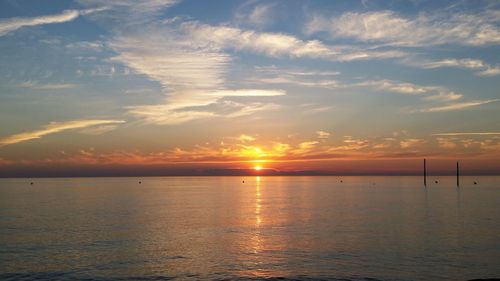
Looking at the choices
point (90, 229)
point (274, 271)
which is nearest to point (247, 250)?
point (274, 271)

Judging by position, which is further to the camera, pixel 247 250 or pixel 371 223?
pixel 371 223

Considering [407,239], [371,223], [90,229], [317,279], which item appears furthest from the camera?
[371,223]

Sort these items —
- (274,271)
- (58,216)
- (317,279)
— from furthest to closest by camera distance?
(58,216) → (274,271) → (317,279)

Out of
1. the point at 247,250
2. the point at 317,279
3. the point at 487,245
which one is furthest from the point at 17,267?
the point at 487,245

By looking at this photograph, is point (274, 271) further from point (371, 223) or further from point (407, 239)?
point (371, 223)

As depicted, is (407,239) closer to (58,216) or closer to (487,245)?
(487,245)

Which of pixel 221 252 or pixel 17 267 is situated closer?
pixel 17 267

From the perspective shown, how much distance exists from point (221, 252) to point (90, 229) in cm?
2376

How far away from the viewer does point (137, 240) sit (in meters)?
49.1

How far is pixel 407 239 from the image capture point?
48.9 m

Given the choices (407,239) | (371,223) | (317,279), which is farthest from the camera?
(371,223)

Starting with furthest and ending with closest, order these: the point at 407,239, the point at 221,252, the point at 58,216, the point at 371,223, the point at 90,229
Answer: the point at 58,216 → the point at 371,223 → the point at 90,229 → the point at 407,239 → the point at 221,252

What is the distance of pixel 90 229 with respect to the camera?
57.3 metres

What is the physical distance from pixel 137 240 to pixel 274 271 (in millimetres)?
20468
